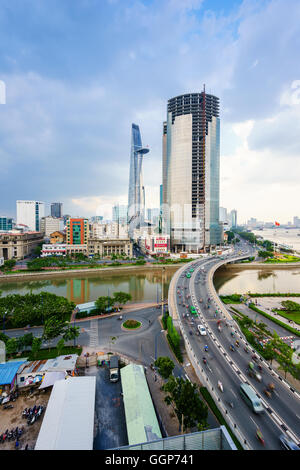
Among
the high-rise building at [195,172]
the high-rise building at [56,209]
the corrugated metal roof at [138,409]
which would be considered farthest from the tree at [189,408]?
the high-rise building at [56,209]

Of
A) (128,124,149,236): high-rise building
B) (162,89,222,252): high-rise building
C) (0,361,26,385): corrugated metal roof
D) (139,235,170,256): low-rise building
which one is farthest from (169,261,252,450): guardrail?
(128,124,149,236): high-rise building

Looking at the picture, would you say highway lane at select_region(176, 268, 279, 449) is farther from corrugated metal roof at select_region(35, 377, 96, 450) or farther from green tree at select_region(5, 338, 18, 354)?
green tree at select_region(5, 338, 18, 354)

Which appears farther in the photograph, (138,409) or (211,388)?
(211,388)

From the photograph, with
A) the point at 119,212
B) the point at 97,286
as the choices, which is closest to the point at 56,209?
the point at 119,212

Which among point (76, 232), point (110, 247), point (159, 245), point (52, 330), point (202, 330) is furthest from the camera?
point (76, 232)

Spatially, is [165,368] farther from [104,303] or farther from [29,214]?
[29,214]
